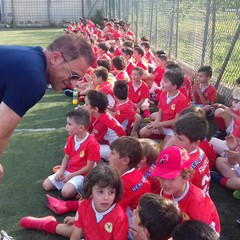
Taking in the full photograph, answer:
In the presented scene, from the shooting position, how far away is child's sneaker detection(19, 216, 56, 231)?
3.18 meters

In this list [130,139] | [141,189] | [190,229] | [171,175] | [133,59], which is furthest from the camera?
[133,59]

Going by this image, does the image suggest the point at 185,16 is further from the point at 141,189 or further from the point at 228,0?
the point at 141,189

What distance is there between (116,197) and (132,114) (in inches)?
107

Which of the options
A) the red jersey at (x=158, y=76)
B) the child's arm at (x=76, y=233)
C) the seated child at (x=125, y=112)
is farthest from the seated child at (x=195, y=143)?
the red jersey at (x=158, y=76)

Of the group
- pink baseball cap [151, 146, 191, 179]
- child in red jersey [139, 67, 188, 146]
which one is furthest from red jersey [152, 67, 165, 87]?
pink baseball cap [151, 146, 191, 179]

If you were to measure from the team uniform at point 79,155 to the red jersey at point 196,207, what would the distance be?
142cm

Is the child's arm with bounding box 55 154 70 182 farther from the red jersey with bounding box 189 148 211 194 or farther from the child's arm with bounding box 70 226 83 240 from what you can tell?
the red jersey with bounding box 189 148 211 194

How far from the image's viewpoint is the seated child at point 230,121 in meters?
4.36

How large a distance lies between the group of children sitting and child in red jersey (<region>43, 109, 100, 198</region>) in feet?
0.03

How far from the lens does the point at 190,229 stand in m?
1.84

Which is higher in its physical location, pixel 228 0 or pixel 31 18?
pixel 228 0

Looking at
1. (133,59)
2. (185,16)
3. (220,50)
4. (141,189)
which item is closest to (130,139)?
(141,189)

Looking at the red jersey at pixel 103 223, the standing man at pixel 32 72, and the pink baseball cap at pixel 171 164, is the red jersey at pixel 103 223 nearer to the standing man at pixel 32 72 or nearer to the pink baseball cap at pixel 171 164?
the pink baseball cap at pixel 171 164

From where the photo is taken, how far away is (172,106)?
513 centimetres
